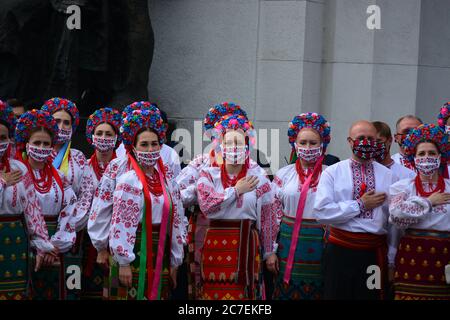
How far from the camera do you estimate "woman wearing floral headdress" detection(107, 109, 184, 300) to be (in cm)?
753

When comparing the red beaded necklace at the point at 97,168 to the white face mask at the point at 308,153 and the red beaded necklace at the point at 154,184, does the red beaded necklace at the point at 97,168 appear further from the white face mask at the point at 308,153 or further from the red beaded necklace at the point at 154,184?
the white face mask at the point at 308,153

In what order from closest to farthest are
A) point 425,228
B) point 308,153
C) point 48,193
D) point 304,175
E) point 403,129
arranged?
point 425,228 → point 48,193 → point 308,153 → point 304,175 → point 403,129

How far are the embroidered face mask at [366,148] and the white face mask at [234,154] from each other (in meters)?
0.78

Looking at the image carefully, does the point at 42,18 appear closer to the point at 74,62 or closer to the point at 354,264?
the point at 74,62

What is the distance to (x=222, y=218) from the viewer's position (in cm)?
819

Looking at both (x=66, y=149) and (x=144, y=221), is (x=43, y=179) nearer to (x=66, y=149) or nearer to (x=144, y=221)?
(x=66, y=149)

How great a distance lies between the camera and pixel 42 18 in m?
11.1

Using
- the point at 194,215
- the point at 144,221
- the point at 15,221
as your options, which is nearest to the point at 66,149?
the point at 194,215

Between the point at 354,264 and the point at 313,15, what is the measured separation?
15.6 feet

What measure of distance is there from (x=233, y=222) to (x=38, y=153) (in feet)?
4.64

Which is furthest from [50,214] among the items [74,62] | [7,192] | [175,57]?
[175,57]

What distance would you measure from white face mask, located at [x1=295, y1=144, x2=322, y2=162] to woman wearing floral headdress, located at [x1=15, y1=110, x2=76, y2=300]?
171 centimetres

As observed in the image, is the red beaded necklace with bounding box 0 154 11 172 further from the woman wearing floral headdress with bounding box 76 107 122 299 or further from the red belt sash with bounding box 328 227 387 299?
the red belt sash with bounding box 328 227 387 299

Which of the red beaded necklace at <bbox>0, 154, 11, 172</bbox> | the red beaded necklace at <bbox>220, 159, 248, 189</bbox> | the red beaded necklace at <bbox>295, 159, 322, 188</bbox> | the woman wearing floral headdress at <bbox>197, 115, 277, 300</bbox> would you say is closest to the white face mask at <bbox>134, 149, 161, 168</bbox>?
the woman wearing floral headdress at <bbox>197, 115, 277, 300</bbox>
